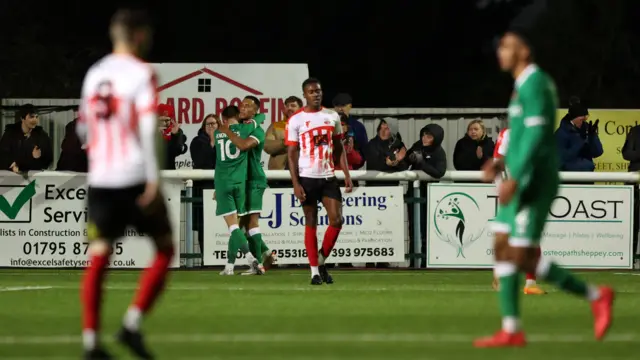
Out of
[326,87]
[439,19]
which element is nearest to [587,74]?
[439,19]

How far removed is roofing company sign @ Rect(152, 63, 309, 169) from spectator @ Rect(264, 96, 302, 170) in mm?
1852

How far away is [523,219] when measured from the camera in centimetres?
1073

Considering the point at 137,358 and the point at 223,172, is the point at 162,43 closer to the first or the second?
the point at 223,172

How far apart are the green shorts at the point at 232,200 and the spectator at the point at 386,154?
2.48 metres

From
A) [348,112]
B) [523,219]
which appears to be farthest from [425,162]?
[523,219]

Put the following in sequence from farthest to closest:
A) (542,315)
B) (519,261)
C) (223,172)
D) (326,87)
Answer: (326,87)
(223,172)
(542,315)
(519,261)

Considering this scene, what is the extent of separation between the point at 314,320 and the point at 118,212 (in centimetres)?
346

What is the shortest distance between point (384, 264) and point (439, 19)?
61.1ft

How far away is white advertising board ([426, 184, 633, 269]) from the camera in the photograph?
70.1ft

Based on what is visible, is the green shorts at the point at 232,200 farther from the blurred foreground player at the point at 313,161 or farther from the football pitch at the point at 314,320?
the blurred foreground player at the point at 313,161

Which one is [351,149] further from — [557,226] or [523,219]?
[523,219]

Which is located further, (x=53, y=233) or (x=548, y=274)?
(x=53, y=233)

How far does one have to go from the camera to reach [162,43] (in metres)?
36.6

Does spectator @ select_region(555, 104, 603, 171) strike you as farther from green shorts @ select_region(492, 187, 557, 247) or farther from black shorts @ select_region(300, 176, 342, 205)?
green shorts @ select_region(492, 187, 557, 247)
